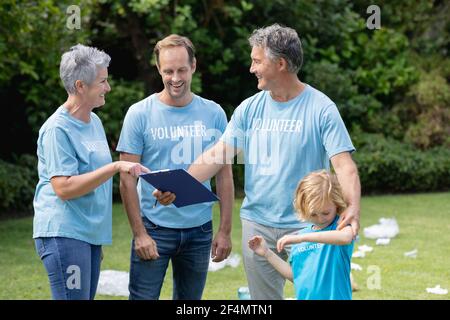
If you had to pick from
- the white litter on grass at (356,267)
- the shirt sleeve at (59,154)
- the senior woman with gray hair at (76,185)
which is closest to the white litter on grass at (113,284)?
the white litter on grass at (356,267)

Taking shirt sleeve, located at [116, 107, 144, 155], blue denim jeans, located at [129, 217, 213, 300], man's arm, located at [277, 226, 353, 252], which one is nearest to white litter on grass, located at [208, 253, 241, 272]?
blue denim jeans, located at [129, 217, 213, 300]

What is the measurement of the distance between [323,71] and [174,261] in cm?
829

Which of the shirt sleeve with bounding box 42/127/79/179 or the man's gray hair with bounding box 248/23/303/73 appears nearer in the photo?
the shirt sleeve with bounding box 42/127/79/179

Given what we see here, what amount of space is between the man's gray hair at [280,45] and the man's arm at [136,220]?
0.96m

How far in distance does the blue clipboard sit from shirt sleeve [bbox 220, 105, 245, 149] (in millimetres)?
350

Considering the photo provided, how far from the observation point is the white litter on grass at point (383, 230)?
9211 mm

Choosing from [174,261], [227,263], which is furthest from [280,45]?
[227,263]

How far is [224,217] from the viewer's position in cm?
479

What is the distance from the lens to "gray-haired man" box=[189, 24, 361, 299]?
4.25 m

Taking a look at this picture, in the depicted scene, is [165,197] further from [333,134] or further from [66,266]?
[333,134]

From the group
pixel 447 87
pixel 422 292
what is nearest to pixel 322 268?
pixel 422 292

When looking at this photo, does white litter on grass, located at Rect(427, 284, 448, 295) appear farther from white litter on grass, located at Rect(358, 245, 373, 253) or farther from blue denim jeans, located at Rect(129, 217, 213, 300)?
blue denim jeans, located at Rect(129, 217, 213, 300)
